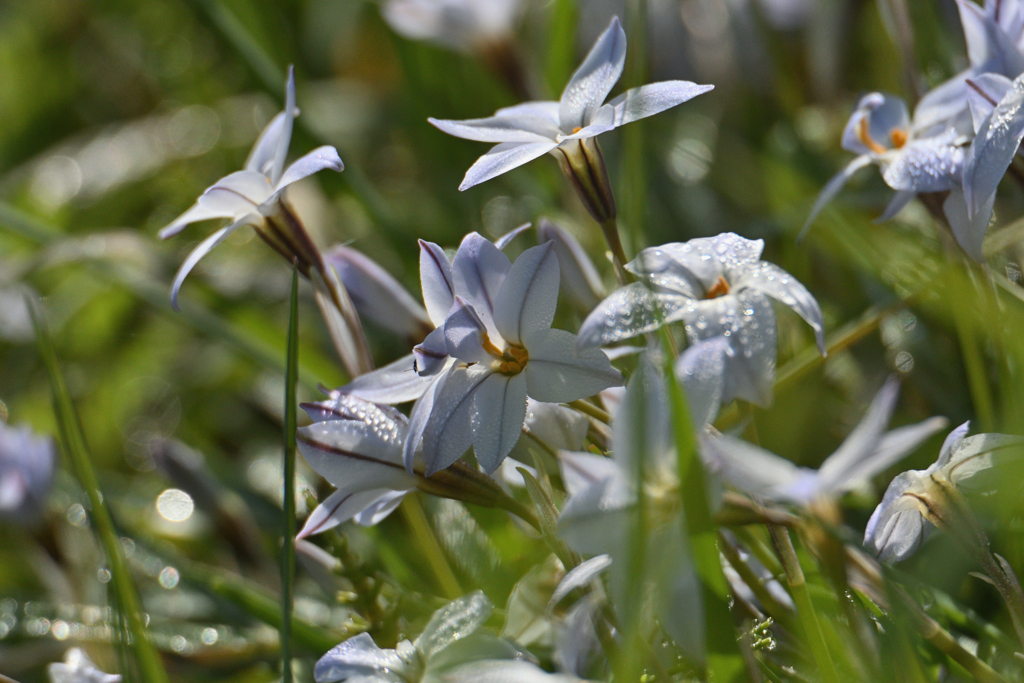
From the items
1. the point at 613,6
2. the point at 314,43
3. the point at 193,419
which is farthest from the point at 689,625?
the point at 314,43

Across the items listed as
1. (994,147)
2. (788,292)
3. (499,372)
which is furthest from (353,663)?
(994,147)

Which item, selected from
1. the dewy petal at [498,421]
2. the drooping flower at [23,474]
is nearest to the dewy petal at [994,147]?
the dewy petal at [498,421]

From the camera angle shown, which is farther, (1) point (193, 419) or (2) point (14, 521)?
(1) point (193, 419)

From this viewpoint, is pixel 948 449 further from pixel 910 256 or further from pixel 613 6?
pixel 613 6

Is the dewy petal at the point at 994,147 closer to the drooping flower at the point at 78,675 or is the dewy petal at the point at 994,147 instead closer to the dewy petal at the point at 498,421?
the dewy petal at the point at 498,421

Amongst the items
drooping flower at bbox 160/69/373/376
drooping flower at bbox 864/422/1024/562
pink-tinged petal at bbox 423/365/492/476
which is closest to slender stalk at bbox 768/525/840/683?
drooping flower at bbox 864/422/1024/562

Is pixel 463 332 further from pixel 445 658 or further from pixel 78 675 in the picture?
pixel 78 675
